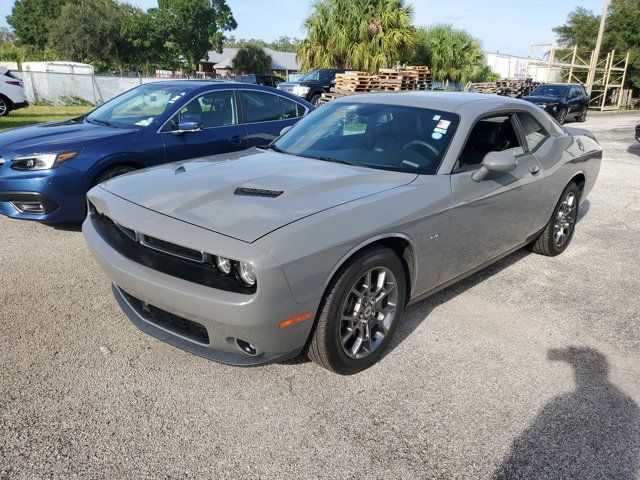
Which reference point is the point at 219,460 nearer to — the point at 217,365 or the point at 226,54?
the point at 217,365

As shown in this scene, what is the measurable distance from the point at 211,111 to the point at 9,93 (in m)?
12.1

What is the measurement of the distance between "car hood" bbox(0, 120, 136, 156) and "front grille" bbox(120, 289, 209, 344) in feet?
8.84

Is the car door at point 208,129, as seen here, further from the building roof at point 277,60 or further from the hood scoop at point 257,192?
the building roof at point 277,60

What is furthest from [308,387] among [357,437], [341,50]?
[341,50]

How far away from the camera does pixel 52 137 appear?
511 centimetres

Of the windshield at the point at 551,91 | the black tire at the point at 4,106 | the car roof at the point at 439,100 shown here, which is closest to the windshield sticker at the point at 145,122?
the car roof at the point at 439,100

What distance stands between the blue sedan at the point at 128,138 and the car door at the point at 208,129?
0.4 inches

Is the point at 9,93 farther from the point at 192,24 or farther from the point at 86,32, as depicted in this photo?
the point at 192,24

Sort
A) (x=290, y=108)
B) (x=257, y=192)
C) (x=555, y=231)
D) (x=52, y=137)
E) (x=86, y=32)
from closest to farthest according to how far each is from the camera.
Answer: (x=257, y=192) → (x=555, y=231) → (x=52, y=137) → (x=290, y=108) → (x=86, y=32)

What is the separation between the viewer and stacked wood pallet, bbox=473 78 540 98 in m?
22.0

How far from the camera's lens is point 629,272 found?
472 centimetres

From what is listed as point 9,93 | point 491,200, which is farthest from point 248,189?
point 9,93

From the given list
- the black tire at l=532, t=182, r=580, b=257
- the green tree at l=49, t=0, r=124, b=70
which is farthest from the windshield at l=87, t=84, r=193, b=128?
the green tree at l=49, t=0, r=124, b=70

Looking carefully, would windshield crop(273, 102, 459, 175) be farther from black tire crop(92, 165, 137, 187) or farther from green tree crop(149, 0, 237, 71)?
green tree crop(149, 0, 237, 71)
